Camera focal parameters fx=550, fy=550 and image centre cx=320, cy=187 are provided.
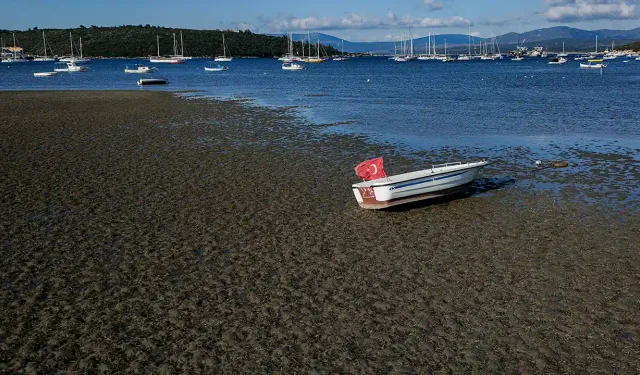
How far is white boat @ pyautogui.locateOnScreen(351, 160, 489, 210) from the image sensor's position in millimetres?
16688

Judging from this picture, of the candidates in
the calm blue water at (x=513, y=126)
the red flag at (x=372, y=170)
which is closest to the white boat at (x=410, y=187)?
the red flag at (x=372, y=170)

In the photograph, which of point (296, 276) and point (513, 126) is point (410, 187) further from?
point (513, 126)

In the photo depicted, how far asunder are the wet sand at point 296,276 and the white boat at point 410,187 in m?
0.47

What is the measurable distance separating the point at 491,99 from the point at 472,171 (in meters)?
38.4

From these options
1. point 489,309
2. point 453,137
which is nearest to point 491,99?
point 453,137

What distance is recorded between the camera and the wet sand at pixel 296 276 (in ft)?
30.5

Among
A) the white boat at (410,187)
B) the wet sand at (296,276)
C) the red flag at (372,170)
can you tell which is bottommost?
the wet sand at (296,276)

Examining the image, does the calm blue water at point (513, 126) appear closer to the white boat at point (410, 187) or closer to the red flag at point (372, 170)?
the white boat at point (410, 187)

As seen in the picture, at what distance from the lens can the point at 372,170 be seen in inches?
706

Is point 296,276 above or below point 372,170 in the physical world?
below

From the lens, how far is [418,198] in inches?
687

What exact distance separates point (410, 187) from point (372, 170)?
60.5 inches

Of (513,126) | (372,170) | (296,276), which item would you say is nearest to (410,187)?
(372,170)

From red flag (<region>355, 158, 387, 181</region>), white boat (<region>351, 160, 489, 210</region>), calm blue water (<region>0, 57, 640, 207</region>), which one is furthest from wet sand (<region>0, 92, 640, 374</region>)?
calm blue water (<region>0, 57, 640, 207</region>)
